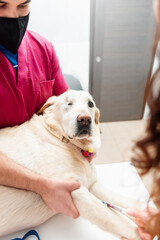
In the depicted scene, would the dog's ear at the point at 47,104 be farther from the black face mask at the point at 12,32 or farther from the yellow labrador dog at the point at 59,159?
the black face mask at the point at 12,32

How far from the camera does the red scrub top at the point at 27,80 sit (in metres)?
0.89

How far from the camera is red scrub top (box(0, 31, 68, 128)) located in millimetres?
887

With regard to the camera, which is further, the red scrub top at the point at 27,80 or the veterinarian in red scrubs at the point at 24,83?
the red scrub top at the point at 27,80

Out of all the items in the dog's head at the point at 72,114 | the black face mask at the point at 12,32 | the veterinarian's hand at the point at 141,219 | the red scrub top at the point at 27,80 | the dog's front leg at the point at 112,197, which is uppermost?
the black face mask at the point at 12,32

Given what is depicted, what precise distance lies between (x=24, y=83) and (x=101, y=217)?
0.67m

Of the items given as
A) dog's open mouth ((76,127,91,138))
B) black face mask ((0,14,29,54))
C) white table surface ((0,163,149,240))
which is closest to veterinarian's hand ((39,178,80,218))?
white table surface ((0,163,149,240))

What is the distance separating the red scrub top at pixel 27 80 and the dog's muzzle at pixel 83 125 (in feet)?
0.91

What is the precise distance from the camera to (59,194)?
745 mm

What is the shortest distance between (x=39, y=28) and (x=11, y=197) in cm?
207

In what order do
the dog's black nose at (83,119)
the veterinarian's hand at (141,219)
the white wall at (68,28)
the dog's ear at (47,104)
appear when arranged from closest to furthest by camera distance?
1. the veterinarian's hand at (141,219)
2. the dog's black nose at (83,119)
3. the dog's ear at (47,104)
4. the white wall at (68,28)

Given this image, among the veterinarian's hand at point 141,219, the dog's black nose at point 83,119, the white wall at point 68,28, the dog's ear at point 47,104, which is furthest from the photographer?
the white wall at point 68,28

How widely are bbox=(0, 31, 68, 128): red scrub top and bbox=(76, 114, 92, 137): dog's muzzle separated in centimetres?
28

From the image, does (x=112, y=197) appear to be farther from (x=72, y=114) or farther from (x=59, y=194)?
(x=72, y=114)

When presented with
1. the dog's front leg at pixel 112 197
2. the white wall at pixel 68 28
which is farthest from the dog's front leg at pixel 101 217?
the white wall at pixel 68 28
